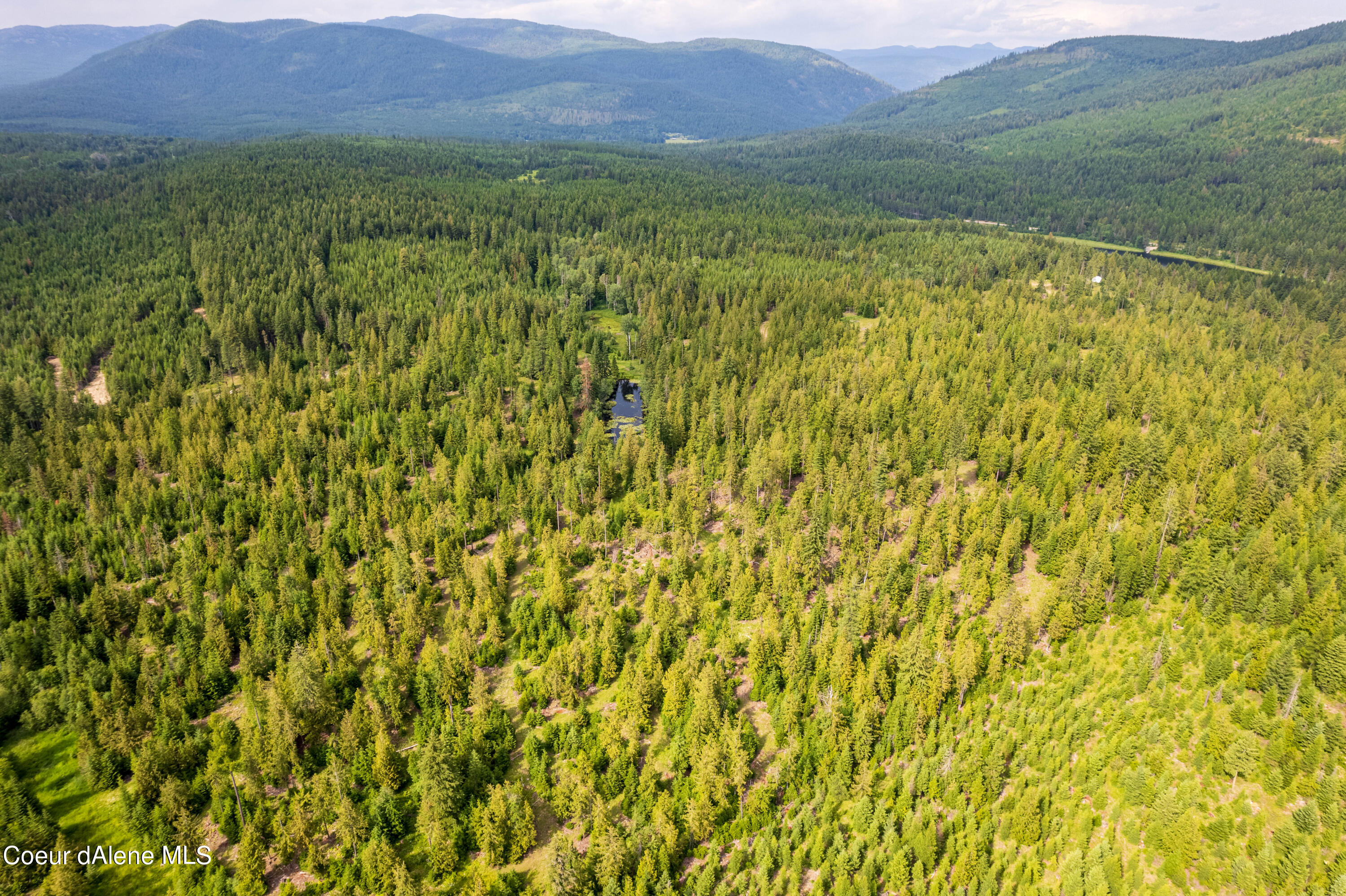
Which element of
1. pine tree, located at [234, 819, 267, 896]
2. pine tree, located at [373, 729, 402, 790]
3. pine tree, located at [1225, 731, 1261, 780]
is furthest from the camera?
pine tree, located at [373, 729, 402, 790]

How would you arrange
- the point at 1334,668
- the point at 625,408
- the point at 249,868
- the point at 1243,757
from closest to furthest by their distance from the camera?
the point at 249,868, the point at 1243,757, the point at 1334,668, the point at 625,408

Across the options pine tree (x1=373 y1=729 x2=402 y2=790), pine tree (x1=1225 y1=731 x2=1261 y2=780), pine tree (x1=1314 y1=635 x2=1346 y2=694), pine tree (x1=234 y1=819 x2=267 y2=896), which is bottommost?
pine tree (x1=234 y1=819 x2=267 y2=896)

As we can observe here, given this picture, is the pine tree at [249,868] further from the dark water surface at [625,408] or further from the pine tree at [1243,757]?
the dark water surface at [625,408]

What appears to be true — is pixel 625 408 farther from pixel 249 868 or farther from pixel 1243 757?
pixel 1243 757

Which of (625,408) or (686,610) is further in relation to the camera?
(625,408)

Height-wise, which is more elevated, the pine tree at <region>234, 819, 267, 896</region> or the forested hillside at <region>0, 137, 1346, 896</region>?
the forested hillside at <region>0, 137, 1346, 896</region>

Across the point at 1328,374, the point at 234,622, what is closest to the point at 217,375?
the point at 234,622

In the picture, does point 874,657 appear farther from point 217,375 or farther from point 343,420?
point 217,375

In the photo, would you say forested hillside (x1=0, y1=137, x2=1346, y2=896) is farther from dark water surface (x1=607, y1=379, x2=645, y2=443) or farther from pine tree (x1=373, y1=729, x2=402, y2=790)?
dark water surface (x1=607, y1=379, x2=645, y2=443)

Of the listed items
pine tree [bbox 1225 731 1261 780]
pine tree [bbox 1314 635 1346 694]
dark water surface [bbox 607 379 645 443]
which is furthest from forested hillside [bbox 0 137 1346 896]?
dark water surface [bbox 607 379 645 443]

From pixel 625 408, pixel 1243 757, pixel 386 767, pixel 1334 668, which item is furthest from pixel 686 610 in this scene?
pixel 625 408
